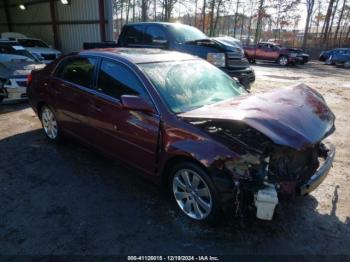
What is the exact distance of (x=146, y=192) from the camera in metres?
3.62

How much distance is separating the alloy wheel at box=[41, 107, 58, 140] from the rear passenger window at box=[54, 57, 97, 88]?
2.32 ft

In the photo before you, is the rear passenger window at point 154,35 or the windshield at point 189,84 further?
the rear passenger window at point 154,35

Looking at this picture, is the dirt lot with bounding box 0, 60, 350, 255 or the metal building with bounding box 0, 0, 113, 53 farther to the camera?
the metal building with bounding box 0, 0, 113, 53

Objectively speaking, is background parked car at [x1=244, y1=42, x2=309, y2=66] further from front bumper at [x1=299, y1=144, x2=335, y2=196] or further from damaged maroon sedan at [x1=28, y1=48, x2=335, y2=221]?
front bumper at [x1=299, y1=144, x2=335, y2=196]

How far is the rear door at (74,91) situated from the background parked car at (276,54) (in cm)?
1886

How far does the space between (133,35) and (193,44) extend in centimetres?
218

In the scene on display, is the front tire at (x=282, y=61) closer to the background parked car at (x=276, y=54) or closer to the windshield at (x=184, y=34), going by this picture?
the background parked car at (x=276, y=54)

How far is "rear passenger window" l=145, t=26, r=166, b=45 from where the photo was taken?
315 inches

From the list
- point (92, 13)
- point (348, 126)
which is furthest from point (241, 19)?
point (348, 126)

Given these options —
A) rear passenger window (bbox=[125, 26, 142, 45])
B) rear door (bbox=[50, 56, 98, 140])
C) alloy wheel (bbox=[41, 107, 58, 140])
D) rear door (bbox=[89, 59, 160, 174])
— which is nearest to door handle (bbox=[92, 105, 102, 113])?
rear door (bbox=[89, 59, 160, 174])

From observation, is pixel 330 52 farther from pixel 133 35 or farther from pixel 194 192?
pixel 194 192

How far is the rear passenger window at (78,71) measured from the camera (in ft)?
13.1

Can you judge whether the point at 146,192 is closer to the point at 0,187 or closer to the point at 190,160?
the point at 190,160

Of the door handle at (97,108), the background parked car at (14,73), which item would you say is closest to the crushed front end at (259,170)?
the door handle at (97,108)
